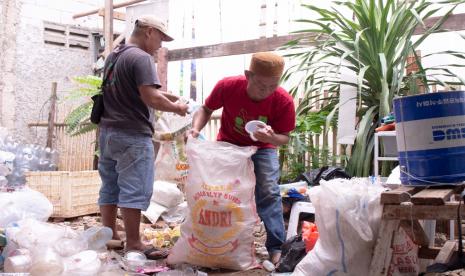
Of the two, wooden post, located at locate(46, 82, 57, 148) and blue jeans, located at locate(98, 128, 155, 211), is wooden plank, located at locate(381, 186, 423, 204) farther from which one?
wooden post, located at locate(46, 82, 57, 148)

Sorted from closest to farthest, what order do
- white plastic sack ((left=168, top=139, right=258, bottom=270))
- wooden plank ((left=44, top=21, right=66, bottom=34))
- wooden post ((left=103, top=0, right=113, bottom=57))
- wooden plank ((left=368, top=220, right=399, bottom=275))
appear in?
wooden plank ((left=368, top=220, right=399, bottom=275)), white plastic sack ((left=168, top=139, right=258, bottom=270)), wooden post ((left=103, top=0, right=113, bottom=57)), wooden plank ((left=44, top=21, right=66, bottom=34))

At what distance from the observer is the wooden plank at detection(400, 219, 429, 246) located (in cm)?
193

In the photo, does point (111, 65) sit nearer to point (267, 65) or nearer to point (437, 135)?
point (267, 65)

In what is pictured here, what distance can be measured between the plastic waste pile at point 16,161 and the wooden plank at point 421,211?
299 cm

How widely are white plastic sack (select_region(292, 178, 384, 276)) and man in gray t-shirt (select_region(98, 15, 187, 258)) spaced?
1.16m

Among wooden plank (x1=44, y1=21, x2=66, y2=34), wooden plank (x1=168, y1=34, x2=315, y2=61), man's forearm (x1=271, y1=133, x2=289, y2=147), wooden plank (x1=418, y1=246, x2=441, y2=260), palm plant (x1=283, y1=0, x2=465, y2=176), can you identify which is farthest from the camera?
wooden plank (x1=44, y1=21, x2=66, y2=34)

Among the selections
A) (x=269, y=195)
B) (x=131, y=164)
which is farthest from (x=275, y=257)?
(x=131, y=164)

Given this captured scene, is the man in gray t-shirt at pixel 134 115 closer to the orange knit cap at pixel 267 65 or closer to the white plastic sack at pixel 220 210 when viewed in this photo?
the white plastic sack at pixel 220 210

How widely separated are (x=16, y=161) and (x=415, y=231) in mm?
4488

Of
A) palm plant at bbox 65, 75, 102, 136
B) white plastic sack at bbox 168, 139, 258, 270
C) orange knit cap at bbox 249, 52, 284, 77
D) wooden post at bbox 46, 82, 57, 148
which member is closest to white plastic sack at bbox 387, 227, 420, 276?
white plastic sack at bbox 168, 139, 258, 270

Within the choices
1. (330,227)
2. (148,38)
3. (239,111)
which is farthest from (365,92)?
(330,227)

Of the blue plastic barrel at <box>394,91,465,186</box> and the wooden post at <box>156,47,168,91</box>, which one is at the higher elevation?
the wooden post at <box>156,47,168,91</box>

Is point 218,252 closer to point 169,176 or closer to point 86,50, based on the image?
point 169,176

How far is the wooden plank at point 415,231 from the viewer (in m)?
1.93
